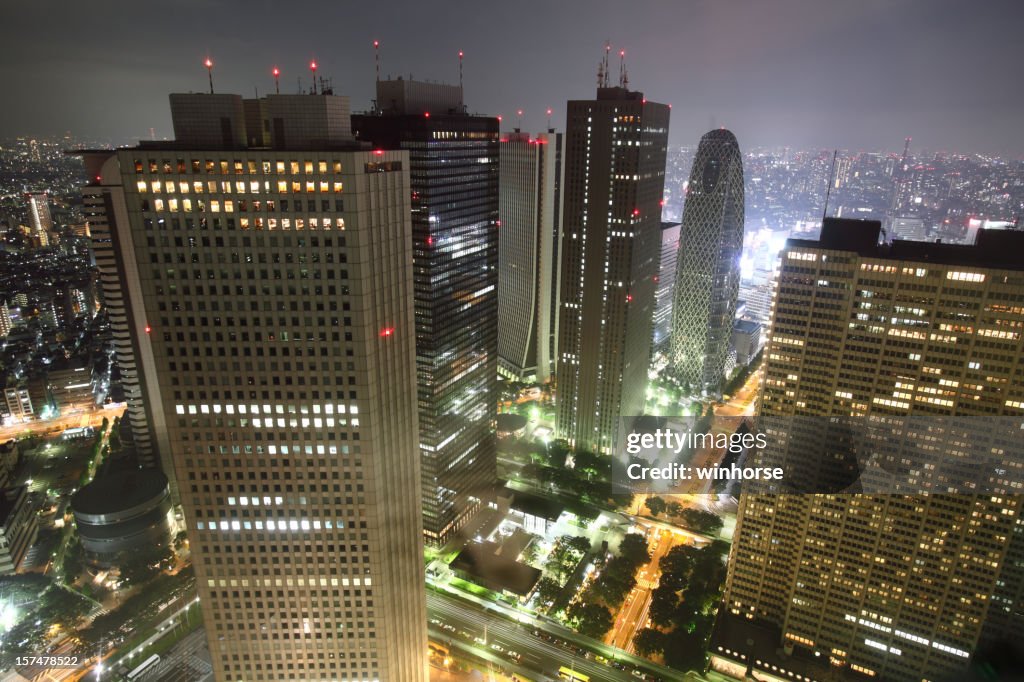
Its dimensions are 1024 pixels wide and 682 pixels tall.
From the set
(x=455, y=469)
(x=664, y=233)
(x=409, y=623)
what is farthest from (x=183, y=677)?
(x=664, y=233)

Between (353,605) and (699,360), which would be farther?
(699,360)

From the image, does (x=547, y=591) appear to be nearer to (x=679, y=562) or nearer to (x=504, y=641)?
(x=504, y=641)

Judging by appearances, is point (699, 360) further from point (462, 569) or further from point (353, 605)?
point (353, 605)

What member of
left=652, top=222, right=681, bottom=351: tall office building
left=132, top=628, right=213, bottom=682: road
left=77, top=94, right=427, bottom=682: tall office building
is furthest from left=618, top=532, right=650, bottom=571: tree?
left=652, top=222, right=681, bottom=351: tall office building

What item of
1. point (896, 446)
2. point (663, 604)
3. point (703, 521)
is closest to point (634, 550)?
point (663, 604)

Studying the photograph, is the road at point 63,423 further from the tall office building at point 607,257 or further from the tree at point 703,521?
the tree at point 703,521

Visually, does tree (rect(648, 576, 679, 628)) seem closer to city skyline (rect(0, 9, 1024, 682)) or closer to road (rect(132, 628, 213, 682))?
city skyline (rect(0, 9, 1024, 682))
